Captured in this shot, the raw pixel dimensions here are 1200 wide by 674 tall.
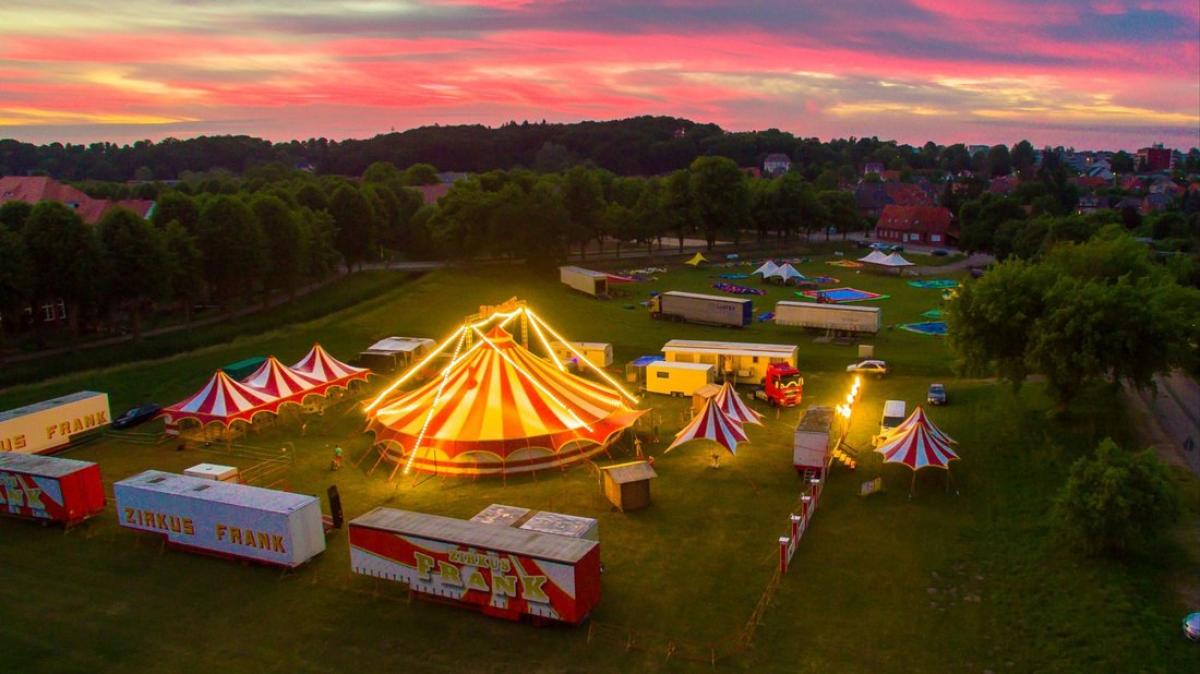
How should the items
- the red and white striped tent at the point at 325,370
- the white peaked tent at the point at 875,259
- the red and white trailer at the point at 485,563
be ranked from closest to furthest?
the red and white trailer at the point at 485,563 → the red and white striped tent at the point at 325,370 → the white peaked tent at the point at 875,259

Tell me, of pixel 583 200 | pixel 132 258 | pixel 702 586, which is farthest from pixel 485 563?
pixel 583 200

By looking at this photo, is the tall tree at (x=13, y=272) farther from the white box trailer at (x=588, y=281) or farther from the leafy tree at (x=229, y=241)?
the white box trailer at (x=588, y=281)

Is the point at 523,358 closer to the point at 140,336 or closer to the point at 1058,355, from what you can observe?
the point at 1058,355

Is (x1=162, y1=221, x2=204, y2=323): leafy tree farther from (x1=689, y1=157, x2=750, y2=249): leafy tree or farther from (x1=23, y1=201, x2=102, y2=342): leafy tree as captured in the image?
(x1=689, y1=157, x2=750, y2=249): leafy tree

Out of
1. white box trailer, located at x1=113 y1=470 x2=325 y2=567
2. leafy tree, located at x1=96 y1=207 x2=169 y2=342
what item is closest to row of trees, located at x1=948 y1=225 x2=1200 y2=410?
white box trailer, located at x1=113 y1=470 x2=325 y2=567

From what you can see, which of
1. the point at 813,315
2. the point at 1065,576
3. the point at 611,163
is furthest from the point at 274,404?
the point at 611,163

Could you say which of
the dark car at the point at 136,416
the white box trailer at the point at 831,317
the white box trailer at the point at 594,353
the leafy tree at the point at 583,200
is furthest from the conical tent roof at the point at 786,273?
the dark car at the point at 136,416
